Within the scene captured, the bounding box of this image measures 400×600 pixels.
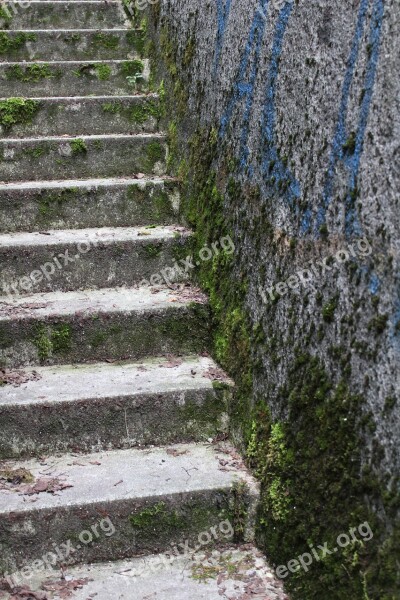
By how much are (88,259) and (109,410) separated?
100 cm

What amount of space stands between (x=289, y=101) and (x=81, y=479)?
164 cm

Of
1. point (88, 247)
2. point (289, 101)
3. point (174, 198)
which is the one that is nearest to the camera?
point (289, 101)

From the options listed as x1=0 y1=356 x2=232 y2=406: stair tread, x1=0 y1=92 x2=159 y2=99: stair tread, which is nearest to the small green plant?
x1=0 y1=92 x2=159 y2=99: stair tread

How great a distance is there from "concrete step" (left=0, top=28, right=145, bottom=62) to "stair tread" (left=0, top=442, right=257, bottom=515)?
3428 millimetres

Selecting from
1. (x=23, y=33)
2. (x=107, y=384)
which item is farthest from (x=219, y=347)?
(x=23, y=33)

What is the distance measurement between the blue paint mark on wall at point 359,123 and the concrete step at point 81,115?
2784mm

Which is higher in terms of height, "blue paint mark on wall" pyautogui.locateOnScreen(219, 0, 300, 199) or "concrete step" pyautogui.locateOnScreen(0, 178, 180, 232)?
"blue paint mark on wall" pyautogui.locateOnScreen(219, 0, 300, 199)

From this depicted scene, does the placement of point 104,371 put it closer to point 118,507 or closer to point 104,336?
point 104,336

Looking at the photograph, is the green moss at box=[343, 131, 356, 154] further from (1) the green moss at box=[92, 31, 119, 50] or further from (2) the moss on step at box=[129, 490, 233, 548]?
(1) the green moss at box=[92, 31, 119, 50]

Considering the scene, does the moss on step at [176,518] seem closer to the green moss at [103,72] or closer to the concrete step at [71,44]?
the green moss at [103,72]

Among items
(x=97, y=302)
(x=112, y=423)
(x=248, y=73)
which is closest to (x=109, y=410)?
(x=112, y=423)

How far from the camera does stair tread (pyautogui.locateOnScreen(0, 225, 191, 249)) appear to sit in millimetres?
3541

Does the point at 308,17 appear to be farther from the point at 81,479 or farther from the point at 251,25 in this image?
the point at 81,479

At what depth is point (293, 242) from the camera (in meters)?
2.34
